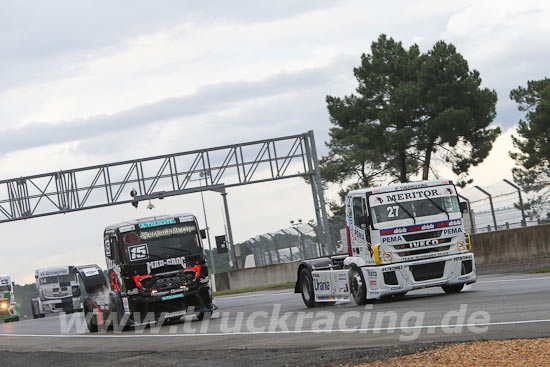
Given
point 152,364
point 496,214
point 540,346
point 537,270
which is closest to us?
point 540,346

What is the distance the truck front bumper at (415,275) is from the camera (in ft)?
58.5

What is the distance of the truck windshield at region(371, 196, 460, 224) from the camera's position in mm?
18141

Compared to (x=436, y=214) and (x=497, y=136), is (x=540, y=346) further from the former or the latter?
(x=497, y=136)

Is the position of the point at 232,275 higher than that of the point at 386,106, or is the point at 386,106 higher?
the point at 386,106

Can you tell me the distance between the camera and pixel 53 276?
161ft

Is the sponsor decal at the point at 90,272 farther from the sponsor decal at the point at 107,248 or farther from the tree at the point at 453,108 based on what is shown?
the tree at the point at 453,108

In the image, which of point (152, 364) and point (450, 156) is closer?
point (152, 364)

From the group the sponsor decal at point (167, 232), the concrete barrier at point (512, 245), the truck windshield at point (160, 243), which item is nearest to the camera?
the truck windshield at point (160, 243)

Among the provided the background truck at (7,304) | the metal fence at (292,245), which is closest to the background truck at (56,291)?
the background truck at (7,304)

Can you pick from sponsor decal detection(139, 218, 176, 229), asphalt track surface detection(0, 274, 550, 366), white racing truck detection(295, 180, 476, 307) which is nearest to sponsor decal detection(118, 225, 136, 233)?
sponsor decal detection(139, 218, 176, 229)

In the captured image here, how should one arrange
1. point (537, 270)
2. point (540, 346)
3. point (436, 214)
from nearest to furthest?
point (540, 346) < point (436, 214) < point (537, 270)

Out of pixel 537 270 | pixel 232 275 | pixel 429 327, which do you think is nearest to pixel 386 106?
pixel 232 275

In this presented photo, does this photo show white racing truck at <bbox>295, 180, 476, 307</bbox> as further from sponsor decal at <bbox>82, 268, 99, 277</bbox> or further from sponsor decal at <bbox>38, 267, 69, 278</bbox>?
sponsor decal at <bbox>38, 267, 69, 278</bbox>

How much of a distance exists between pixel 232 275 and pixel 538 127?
58.5ft
